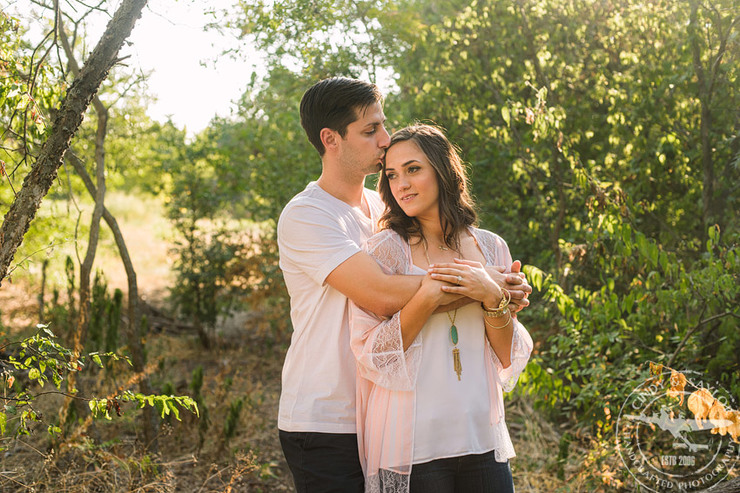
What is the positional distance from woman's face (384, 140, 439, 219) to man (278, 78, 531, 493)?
16 cm

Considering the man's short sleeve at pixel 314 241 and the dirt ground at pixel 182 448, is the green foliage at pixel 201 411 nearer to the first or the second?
the dirt ground at pixel 182 448

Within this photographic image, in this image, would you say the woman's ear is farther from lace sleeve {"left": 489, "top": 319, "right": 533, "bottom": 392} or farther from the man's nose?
lace sleeve {"left": 489, "top": 319, "right": 533, "bottom": 392}

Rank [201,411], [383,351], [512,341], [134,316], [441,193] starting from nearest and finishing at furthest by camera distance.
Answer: [383,351] → [512,341] → [441,193] → [134,316] → [201,411]

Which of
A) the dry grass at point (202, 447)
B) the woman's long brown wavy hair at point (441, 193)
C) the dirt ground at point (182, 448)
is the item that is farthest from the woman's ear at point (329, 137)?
the dry grass at point (202, 447)

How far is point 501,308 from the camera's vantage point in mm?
2275

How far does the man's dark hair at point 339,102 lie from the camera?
2.58 metres

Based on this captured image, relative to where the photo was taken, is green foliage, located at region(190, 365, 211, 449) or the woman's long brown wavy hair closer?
the woman's long brown wavy hair

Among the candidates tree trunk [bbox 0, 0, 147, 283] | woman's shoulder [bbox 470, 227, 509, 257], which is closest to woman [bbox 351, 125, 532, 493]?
woman's shoulder [bbox 470, 227, 509, 257]

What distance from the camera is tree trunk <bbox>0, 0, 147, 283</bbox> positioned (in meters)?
2.38

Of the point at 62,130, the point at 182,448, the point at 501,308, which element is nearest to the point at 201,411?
the point at 182,448

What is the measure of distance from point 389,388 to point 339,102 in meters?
A: 1.14

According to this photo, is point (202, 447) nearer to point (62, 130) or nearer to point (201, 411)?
point (201, 411)

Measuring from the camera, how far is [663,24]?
5.27 m

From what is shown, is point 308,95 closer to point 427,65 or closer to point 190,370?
point 427,65
